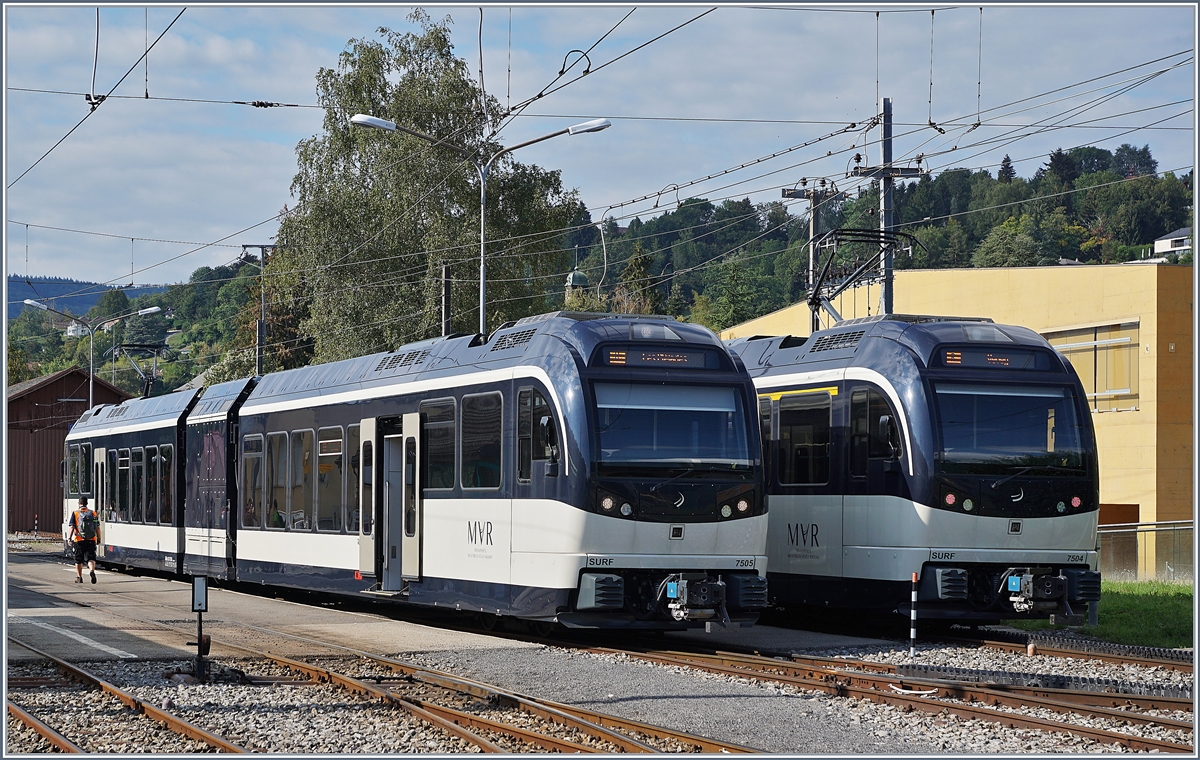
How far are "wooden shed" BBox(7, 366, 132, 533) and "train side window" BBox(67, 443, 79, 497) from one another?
1216 inches

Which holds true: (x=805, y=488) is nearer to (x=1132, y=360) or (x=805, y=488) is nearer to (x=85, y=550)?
(x=85, y=550)

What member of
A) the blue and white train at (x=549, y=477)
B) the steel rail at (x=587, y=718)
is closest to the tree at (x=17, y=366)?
the blue and white train at (x=549, y=477)

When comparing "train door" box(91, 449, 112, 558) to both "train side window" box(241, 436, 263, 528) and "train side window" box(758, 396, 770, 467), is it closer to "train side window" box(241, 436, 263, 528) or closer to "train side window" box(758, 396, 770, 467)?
"train side window" box(241, 436, 263, 528)

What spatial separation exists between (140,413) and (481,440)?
50.0 ft

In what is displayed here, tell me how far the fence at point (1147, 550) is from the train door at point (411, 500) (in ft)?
49.6

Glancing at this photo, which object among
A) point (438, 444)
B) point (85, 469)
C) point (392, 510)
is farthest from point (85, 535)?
point (438, 444)

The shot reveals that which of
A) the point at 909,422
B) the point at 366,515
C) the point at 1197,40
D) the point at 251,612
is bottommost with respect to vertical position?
the point at 251,612

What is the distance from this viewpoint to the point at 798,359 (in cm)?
1781

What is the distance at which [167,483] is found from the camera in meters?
26.5

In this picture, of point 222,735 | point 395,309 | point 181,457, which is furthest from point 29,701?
point 395,309

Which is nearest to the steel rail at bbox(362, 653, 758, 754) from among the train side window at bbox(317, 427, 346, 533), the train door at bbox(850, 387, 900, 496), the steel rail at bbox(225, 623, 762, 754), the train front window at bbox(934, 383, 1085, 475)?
the steel rail at bbox(225, 623, 762, 754)

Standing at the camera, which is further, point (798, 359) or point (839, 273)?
point (839, 273)

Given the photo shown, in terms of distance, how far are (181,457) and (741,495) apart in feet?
46.7

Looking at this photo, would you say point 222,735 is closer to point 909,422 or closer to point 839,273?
point 909,422
